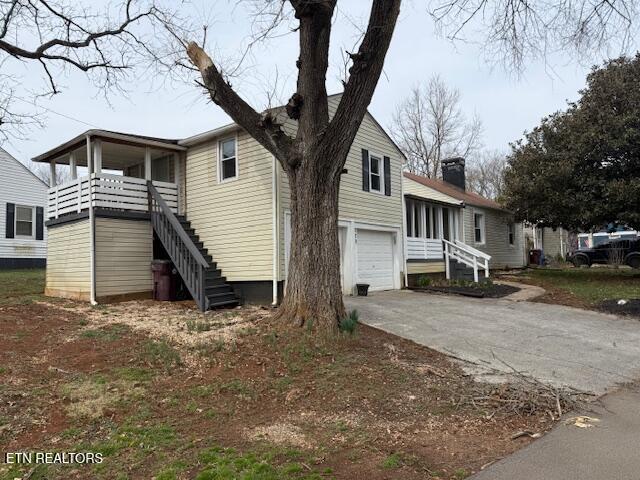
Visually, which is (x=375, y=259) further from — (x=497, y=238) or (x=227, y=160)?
(x=497, y=238)

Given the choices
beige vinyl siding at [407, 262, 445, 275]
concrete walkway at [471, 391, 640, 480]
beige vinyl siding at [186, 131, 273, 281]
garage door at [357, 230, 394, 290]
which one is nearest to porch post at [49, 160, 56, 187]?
beige vinyl siding at [186, 131, 273, 281]

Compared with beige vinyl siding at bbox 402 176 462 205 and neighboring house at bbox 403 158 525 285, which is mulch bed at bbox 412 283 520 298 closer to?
neighboring house at bbox 403 158 525 285

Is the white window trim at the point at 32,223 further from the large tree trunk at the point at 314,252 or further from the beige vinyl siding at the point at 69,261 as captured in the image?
the large tree trunk at the point at 314,252

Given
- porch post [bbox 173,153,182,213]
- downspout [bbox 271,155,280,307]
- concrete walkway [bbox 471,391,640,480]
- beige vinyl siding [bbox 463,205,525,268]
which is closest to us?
concrete walkway [bbox 471,391,640,480]

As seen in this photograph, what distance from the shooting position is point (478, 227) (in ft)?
73.9

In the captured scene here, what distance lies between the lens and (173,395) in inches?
202

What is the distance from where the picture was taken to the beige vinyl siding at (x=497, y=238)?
2162 centimetres

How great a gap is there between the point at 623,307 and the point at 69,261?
13330mm

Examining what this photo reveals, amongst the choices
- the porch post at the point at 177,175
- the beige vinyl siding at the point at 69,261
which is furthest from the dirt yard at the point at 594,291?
the beige vinyl siding at the point at 69,261

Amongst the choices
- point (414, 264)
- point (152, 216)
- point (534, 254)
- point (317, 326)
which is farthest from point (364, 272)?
point (534, 254)

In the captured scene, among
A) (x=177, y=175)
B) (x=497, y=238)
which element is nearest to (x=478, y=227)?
(x=497, y=238)

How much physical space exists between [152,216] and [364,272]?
5.90 metres

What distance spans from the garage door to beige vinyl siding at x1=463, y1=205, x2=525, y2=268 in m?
7.39

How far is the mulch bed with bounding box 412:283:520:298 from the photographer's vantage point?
13.3 metres
